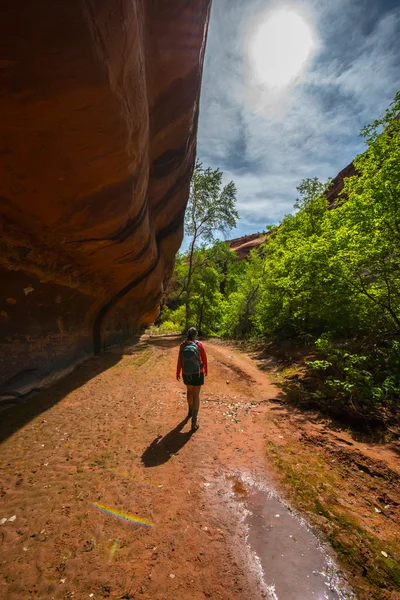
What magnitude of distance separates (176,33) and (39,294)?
7.54 m

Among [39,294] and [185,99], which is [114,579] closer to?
[39,294]

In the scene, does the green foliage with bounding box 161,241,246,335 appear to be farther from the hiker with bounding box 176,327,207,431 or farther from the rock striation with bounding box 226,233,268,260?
the rock striation with bounding box 226,233,268,260

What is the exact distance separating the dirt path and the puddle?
15cm

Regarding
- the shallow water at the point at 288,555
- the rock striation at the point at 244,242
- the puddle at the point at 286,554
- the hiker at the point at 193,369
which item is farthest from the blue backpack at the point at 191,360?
the rock striation at the point at 244,242

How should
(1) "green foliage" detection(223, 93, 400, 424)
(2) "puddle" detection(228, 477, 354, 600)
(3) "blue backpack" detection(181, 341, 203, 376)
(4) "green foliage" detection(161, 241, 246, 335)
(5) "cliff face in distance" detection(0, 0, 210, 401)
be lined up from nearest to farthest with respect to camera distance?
(2) "puddle" detection(228, 477, 354, 600), (5) "cliff face in distance" detection(0, 0, 210, 401), (3) "blue backpack" detection(181, 341, 203, 376), (1) "green foliage" detection(223, 93, 400, 424), (4) "green foliage" detection(161, 241, 246, 335)

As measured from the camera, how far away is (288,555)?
9.08ft

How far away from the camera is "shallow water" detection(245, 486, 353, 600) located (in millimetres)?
2395

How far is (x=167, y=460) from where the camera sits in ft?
14.6

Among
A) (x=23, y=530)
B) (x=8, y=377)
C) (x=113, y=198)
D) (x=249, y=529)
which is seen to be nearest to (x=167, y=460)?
(x=249, y=529)

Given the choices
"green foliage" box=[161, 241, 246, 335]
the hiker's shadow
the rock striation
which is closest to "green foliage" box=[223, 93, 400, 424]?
the hiker's shadow

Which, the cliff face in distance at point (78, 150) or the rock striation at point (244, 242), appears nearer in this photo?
the cliff face in distance at point (78, 150)

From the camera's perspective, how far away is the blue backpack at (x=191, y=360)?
5426 mm

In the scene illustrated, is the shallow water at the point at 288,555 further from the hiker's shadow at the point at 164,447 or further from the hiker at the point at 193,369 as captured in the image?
the hiker at the point at 193,369

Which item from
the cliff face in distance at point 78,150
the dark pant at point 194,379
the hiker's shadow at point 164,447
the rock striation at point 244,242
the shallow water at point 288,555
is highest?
the rock striation at point 244,242
